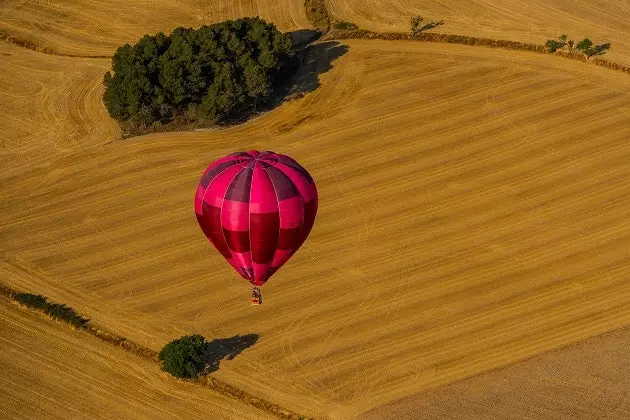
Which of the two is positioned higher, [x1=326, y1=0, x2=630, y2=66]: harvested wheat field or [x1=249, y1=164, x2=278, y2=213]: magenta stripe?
[x1=326, y1=0, x2=630, y2=66]: harvested wheat field

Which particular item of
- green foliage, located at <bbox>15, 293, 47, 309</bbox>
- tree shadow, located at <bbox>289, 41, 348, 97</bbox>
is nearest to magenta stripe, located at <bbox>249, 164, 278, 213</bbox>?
green foliage, located at <bbox>15, 293, 47, 309</bbox>

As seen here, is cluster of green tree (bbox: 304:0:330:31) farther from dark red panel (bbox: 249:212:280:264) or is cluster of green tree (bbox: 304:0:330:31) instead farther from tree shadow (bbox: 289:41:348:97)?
dark red panel (bbox: 249:212:280:264)

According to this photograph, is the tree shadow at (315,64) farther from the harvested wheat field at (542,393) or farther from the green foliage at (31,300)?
the harvested wheat field at (542,393)

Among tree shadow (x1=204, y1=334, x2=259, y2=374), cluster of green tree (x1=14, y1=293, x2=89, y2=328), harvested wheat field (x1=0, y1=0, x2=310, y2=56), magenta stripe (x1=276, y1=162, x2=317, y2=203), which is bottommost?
cluster of green tree (x1=14, y1=293, x2=89, y2=328)

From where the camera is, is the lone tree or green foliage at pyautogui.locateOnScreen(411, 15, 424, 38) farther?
green foliage at pyautogui.locateOnScreen(411, 15, 424, 38)

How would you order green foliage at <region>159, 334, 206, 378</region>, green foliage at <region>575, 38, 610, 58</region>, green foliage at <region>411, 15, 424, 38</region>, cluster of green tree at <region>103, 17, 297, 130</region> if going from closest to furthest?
1. green foliage at <region>159, 334, 206, 378</region>
2. cluster of green tree at <region>103, 17, 297, 130</region>
3. green foliage at <region>575, 38, 610, 58</region>
4. green foliage at <region>411, 15, 424, 38</region>

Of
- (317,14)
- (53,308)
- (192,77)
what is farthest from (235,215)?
(317,14)

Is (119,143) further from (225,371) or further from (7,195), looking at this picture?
(225,371)
